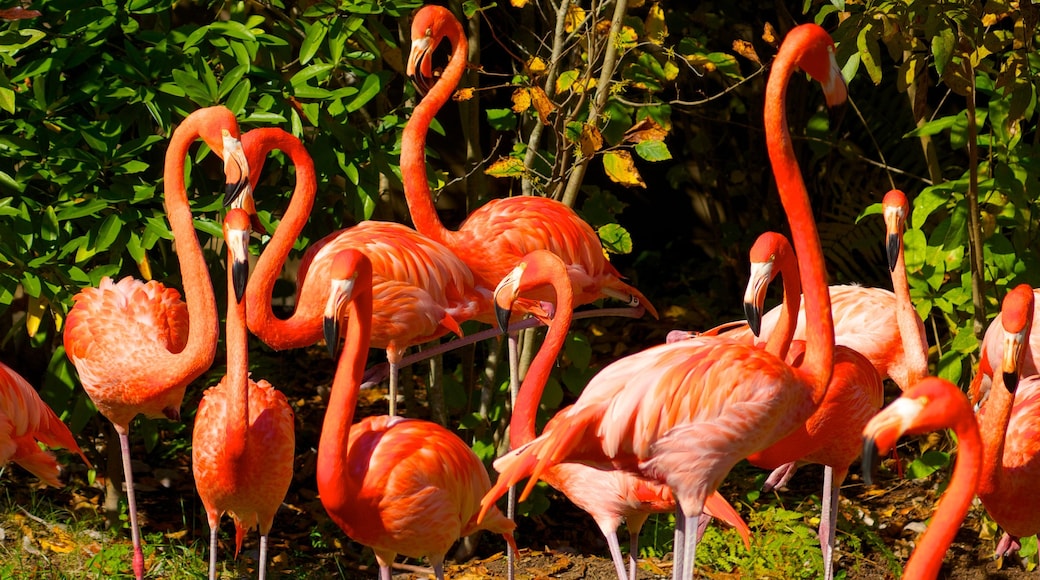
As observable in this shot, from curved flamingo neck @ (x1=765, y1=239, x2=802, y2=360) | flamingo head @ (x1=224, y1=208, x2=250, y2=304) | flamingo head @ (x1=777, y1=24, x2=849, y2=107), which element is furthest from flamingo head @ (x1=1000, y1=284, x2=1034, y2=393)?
flamingo head @ (x1=224, y1=208, x2=250, y2=304)

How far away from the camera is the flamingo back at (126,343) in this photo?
13.6 feet

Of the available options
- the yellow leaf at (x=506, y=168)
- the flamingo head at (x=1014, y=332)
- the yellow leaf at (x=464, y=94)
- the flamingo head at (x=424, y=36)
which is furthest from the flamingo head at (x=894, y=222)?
the flamingo head at (x=424, y=36)

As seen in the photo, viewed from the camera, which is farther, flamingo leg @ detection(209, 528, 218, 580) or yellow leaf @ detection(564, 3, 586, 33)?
yellow leaf @ detection(564, 3, 586, 33)

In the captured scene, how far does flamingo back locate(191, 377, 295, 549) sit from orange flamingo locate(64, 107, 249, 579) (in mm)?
187

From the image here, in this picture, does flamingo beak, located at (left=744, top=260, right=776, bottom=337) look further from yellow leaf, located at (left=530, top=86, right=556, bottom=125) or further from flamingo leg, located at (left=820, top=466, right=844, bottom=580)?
yellow leaf, located at (left=530, top=86, right=556, bottom=125)

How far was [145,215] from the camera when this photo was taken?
4383mm

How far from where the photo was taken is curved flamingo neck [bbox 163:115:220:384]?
4.03m

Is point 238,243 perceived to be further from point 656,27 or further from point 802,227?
point 656,27

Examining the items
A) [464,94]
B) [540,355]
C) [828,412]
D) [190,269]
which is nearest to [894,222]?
[828,412]

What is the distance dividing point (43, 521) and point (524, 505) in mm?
1911

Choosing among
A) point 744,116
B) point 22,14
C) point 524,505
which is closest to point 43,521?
point 524,505

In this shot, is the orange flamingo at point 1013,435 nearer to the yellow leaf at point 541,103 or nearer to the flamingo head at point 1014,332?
the flamingo head at point 1014,332

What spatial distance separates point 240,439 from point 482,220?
4.37 feet

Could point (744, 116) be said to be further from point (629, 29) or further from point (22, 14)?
point (22, 14)
